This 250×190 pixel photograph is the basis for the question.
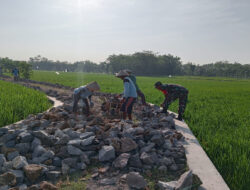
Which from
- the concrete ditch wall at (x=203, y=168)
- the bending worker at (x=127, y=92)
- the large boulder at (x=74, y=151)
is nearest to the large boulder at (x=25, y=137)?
the large boulder at (x=74, y=151)

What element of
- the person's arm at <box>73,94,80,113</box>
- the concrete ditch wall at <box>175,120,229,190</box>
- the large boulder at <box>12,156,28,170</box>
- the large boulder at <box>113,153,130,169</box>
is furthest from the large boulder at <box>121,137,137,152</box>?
the person's arm at <box>73,94,80,113</box>

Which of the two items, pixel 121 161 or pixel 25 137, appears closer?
pixel 121 161

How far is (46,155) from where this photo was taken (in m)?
2.98

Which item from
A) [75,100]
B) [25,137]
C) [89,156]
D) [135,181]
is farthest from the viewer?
[75,100]

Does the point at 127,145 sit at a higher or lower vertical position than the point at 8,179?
higher

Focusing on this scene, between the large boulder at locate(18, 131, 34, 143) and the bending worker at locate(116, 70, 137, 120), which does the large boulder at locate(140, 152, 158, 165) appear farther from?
the bending worker at locate(116, 70, 137, 120)

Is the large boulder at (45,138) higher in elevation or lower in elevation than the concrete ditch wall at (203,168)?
higher

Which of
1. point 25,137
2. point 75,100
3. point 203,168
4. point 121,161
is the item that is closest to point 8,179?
point 25,137

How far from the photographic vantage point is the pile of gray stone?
2.52m

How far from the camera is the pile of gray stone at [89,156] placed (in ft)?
8.27

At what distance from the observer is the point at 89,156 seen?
311 cm

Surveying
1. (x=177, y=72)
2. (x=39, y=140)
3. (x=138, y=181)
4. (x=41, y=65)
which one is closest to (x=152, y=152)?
(x=138, y=181)

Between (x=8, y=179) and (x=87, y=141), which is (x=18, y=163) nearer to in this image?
(x=8, y=179)

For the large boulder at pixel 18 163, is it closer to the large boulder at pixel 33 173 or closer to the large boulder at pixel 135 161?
the large boulder at pixel 33 173
